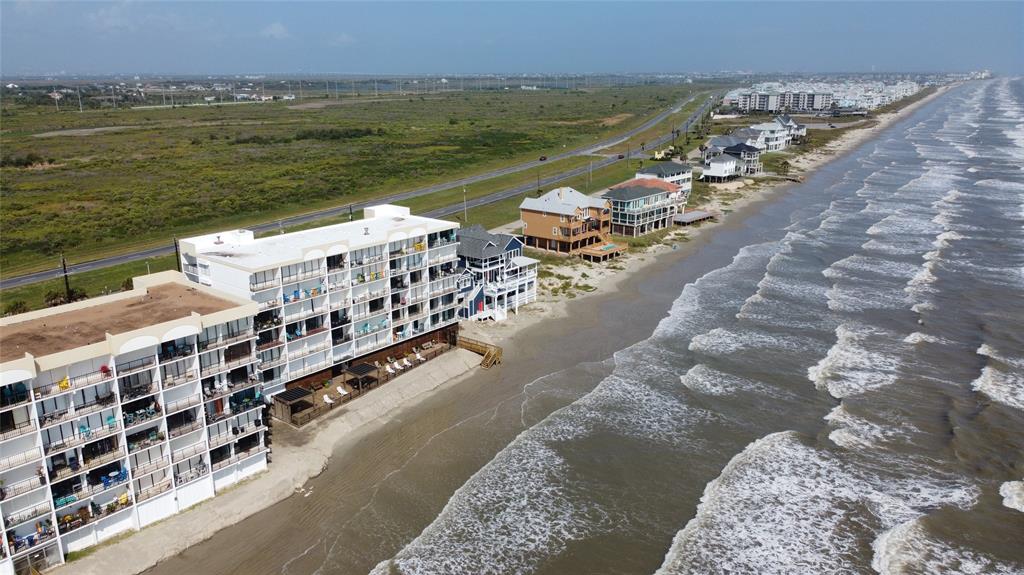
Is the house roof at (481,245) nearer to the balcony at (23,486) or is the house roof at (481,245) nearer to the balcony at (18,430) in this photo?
→ the balcony at (18,430)

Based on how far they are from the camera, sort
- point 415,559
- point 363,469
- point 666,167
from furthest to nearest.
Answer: point 666,167 → point 363,469 → point 415,559

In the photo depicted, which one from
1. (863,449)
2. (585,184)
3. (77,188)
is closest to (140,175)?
(77,188)

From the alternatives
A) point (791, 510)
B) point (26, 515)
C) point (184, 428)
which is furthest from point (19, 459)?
point (791, 510)

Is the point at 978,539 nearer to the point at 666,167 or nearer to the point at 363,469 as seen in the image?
the point at 363,469

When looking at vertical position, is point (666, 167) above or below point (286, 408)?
above

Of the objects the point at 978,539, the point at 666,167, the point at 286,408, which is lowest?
the point at 978,539

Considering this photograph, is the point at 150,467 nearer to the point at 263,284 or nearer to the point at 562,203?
the point at 263,284

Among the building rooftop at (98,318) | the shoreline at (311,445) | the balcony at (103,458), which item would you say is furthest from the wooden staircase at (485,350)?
the balcony at (103,458)
